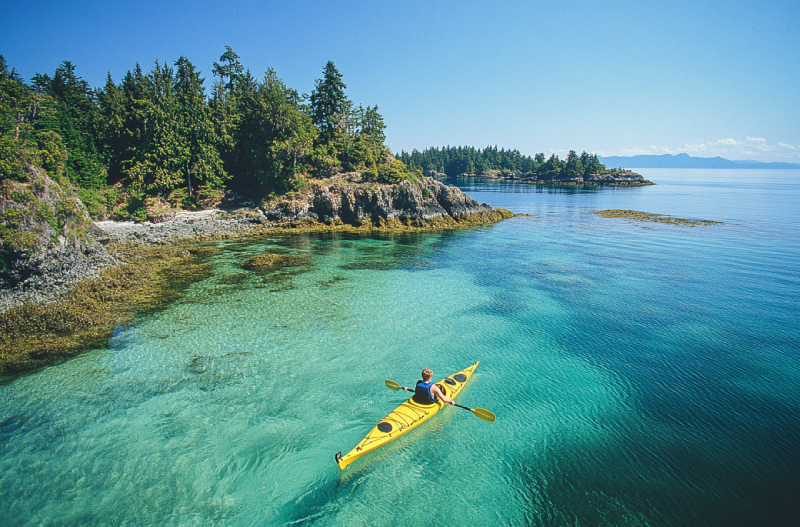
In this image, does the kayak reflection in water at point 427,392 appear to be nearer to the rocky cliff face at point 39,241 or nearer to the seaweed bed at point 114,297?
the seaweed bed at point 114,297

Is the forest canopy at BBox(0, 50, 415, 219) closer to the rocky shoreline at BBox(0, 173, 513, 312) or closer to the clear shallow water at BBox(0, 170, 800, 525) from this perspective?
the rocky shoreline at BBox(0, 173, 513, 312)

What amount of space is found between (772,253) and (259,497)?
45.7 metres

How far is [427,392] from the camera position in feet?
37.1

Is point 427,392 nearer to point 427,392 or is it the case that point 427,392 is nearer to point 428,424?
point 427,392

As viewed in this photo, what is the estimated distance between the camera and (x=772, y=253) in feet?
107

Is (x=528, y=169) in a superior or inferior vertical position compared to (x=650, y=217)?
superior

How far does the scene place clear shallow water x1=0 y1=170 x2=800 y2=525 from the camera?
856cm

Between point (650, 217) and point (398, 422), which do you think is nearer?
point (398, 422)

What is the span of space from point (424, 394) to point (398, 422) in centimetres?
135

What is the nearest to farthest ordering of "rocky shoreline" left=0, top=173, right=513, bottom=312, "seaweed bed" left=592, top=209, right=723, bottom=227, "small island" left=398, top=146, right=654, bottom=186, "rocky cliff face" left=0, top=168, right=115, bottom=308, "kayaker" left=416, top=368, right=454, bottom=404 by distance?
"kayaker" left=416, top=368, right=454, bottom=404 < "rocky cliff face" left=0, top=168, right=115, bottom=308 < "rocky shoreline" left=0, top=173, right=513, bottom=312 < "seaweed bed" left=592, top=209, right=723, bottom=227 < "small island" left=398, top=146, right=654, bottom=186

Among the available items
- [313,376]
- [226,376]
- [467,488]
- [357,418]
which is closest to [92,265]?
[226,376]

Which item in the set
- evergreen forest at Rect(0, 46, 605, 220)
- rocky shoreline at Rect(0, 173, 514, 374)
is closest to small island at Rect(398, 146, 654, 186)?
evergreen forest at Rect(0, 46, 605, 220)

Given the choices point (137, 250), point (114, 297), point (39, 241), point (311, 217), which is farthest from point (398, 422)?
point (311, 217)

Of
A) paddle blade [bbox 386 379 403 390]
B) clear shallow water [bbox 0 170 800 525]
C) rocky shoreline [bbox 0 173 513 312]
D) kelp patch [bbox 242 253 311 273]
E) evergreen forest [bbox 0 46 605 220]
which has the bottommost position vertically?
clear shallow water [bbox 0 170 800 525]
